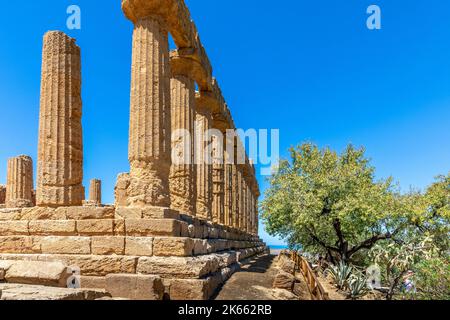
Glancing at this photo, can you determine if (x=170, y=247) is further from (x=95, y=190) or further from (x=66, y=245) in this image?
(x=95, y=190)

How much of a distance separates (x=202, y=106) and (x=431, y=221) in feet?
43.0

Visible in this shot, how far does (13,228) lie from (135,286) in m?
3.93

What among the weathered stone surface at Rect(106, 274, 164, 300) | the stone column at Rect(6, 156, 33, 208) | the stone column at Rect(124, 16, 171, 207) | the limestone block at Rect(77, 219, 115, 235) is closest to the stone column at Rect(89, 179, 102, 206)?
the stone column at Rect(6, 156, 33, 208)

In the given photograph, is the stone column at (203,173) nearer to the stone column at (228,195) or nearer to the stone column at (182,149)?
the stone column at (182,149)

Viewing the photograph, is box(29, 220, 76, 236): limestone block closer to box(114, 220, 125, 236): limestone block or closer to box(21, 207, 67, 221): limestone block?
box(21, 207, 67, 221): limestone block

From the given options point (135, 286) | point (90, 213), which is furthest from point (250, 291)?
point (90, 213)

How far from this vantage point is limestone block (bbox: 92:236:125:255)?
7953 millimetres

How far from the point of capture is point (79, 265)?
7.99 metres

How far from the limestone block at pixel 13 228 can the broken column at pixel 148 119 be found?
88.1 inches

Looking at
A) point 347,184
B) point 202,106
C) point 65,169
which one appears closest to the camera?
point 65,169
